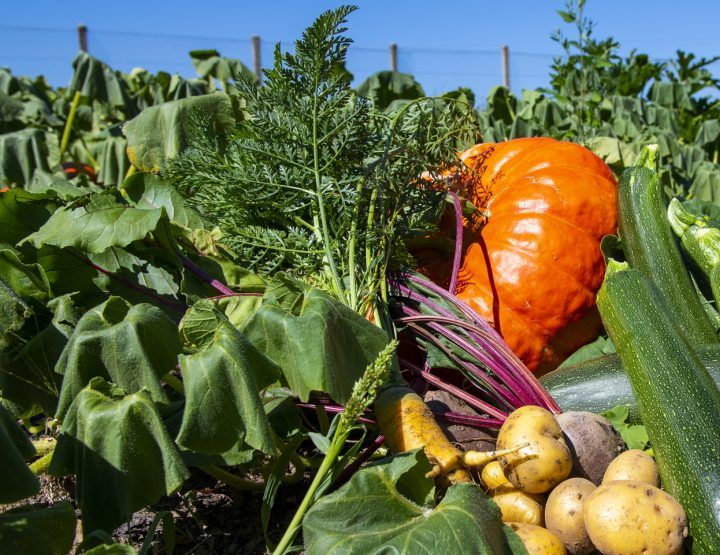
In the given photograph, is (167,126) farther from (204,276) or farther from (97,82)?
(97,82)

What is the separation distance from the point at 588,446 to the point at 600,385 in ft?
1.71

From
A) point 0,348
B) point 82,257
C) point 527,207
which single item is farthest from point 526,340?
point 0,348

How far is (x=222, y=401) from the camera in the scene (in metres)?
1.63

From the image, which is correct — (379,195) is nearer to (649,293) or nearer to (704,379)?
(649,293)

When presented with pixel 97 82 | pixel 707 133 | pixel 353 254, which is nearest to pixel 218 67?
pixel 97 82

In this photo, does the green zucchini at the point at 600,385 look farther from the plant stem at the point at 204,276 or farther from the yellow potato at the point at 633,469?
the plant stem at the point at 204,276

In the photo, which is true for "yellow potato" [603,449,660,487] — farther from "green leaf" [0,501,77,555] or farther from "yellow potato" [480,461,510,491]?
"green leaf" [0,501,77,555]

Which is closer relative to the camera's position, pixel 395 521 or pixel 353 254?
pixel 395 521

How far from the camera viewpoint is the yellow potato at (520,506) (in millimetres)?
1889

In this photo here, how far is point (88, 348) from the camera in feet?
5.71

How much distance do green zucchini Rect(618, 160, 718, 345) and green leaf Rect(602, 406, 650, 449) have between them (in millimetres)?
500

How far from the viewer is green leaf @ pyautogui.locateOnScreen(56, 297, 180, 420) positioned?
1733 millimetres

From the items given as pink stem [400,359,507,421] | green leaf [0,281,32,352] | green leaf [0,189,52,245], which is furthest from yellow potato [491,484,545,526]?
green leaf [0,189,52,245]

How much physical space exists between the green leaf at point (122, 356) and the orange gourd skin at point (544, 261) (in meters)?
1.43
